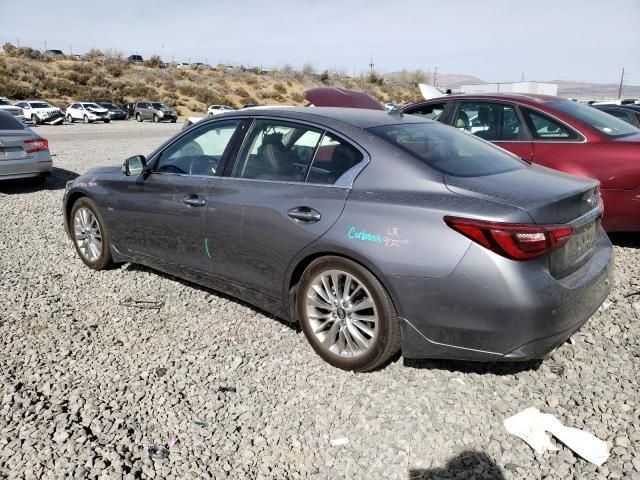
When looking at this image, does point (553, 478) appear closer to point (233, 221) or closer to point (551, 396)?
point (551, 396)

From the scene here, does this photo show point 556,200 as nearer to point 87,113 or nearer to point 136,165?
point 136,165

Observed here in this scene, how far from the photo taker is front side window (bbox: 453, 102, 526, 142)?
578cm

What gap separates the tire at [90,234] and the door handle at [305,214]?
7.63 feet

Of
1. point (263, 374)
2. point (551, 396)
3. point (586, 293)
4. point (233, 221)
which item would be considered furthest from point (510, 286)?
point (233, 221)

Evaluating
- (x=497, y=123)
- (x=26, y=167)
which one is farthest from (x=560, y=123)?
(x=26, y=167)

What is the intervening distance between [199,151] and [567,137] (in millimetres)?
3646

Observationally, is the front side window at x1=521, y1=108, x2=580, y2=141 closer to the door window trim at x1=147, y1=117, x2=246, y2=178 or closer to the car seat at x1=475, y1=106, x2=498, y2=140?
the car seat at x1=475, y1=106, x2=498, y2=140

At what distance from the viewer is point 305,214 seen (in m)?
3.24

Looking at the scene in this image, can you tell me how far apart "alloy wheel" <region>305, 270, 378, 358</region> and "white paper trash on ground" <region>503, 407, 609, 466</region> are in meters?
0.88

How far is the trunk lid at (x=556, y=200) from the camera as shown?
2750mm

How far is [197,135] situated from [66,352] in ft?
6.08

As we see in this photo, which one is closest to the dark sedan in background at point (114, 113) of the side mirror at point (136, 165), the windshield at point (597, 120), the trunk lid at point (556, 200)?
the side mirror at point (136, 165)

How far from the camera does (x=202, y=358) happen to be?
349 cm

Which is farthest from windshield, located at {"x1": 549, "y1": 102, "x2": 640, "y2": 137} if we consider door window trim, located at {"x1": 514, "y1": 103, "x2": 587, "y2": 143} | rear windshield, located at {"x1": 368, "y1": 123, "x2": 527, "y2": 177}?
rear windshield, located at {"x1": 368, "y1": 123, "x2": 527, "y2": 177}
